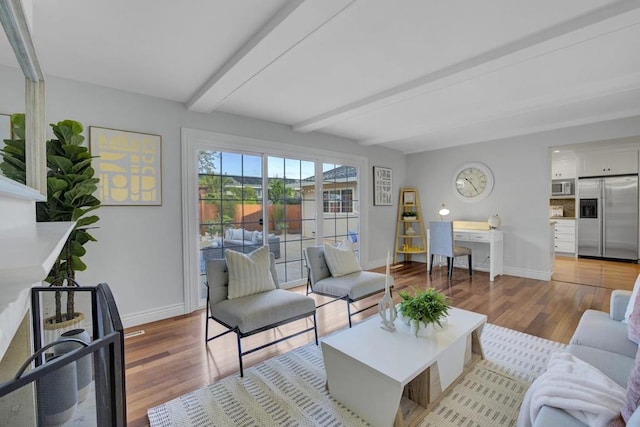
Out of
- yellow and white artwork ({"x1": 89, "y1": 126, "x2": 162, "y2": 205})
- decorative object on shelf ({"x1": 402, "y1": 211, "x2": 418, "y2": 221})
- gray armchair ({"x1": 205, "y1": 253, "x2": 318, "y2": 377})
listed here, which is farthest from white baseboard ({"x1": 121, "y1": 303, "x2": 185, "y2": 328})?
decorative object on shelf ({"x1": 402, "y1": 211, "x2": 418, "y2": 221})

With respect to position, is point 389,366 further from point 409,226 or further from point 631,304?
point 409,226

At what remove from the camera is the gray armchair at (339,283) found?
8.82 ft

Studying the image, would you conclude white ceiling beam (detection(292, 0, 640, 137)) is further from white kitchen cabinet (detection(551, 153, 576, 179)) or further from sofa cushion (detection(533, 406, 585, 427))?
white kitchen cabinet (detection(551, 153, 576, 179))

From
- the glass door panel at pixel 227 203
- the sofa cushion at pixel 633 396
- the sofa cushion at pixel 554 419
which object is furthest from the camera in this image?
the glass door panel at pixel 227 203

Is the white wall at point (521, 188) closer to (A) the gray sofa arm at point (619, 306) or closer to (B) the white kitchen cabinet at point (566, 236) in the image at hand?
(B) the white kitchen cabinet at point (566, 236)

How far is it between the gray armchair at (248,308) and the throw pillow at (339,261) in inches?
26.0

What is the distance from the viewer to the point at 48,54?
6.95ft

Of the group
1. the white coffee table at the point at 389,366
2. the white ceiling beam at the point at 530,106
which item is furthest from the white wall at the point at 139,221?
the white ceiling beam at the point at 530,106

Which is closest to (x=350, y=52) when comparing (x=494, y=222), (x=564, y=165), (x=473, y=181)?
(x=494, y=222)

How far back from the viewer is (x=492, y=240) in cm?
445

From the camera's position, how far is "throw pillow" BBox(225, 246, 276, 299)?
2367mm

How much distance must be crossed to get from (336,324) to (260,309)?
1030 mm

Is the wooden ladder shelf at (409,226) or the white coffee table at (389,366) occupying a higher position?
the wooden ladder shelf at (409,226)

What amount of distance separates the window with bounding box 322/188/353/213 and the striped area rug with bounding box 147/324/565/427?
2.63 metres
